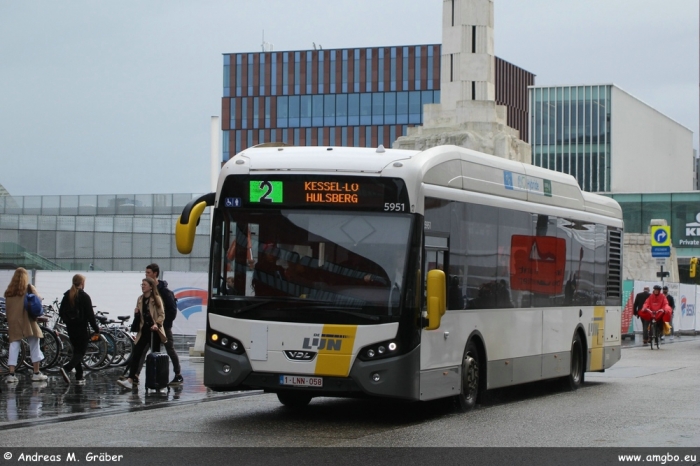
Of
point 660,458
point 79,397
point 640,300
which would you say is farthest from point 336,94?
point 660,458

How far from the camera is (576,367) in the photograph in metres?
18.3

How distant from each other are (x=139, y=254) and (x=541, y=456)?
4069 cm

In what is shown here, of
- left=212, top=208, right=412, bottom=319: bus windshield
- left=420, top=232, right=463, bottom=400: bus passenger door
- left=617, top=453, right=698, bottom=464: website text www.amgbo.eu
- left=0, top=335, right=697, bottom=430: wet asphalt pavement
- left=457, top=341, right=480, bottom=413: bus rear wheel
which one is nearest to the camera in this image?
left=617, top=453, right=698, bottom=464: website text www.amgbo.eu

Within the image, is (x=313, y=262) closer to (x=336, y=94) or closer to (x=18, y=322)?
(x=18, y=322)

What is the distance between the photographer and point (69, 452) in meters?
9.99

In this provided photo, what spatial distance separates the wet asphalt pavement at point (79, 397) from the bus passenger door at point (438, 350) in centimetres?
373

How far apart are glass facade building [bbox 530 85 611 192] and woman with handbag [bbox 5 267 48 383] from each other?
93.3m

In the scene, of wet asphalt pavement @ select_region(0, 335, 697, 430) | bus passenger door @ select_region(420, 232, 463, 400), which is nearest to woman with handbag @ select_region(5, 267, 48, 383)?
wet asphalt pavement @ select_region(0, 335, 697, 430)

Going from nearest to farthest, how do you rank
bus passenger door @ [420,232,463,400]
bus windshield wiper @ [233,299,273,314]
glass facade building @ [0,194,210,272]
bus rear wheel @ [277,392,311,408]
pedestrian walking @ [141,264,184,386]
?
1. bus windshield wiper @ [233,299,273,314]
2. bus passenger door @ [420,232,463,400]
3. bus rear wheel @ [277,392,311,408]
4. pedestrian walking @ [141,264,184,386]
5. glass facade building @ [0,194,210,272]

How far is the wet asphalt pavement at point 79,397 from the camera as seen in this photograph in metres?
13.5

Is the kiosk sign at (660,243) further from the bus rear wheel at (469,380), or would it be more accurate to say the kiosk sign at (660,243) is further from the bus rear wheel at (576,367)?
the bus rear wheel at (469,380)

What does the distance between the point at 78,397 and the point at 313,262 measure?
488 cm

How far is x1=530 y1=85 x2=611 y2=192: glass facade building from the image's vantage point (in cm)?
10938

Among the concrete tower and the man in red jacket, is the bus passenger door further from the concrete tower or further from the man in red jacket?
the concrete tower
